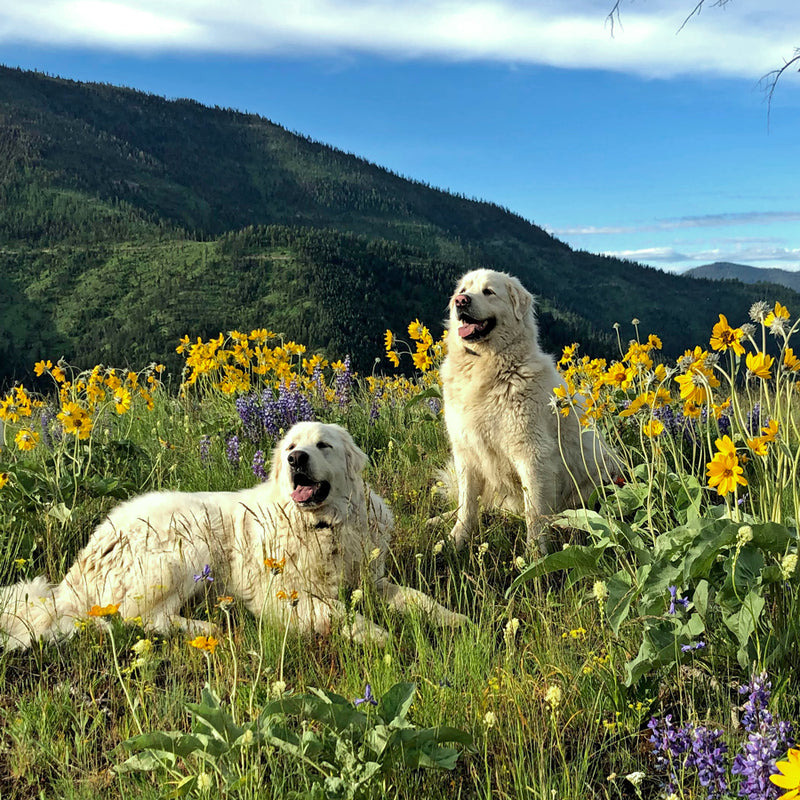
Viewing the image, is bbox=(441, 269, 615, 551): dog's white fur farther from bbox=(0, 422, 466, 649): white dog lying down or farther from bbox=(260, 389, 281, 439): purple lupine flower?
bbox=(260, 389, 281, 439): purple lupine flower

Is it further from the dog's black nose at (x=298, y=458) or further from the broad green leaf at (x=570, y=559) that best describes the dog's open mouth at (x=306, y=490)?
the broad green leaf at (x=570, y=559)

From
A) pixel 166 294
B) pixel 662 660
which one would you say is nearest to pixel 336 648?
pixel 662 660

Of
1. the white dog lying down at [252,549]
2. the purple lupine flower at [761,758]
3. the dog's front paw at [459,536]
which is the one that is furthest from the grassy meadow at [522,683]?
the dog's front paw at [459,536]

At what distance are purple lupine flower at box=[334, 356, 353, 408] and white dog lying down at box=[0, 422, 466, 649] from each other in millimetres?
2731

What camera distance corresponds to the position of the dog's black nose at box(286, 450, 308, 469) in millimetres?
3836

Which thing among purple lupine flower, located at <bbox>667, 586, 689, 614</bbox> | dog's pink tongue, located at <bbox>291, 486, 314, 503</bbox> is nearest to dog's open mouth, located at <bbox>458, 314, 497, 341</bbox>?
dog's pink tongue, located at <bbox>291, 486, 314, 503</bbox>

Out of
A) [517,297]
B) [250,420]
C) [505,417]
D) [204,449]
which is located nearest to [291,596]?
[505,417]

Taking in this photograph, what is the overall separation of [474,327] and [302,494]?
6.42ft

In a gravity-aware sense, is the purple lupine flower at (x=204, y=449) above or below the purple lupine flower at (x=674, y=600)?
above

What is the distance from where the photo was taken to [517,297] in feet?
17.1

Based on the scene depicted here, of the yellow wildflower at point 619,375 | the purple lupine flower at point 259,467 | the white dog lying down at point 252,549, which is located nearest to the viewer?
the yellow wildflower at point 619,375

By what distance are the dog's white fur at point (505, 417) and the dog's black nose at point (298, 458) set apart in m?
1.58

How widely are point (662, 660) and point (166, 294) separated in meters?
110

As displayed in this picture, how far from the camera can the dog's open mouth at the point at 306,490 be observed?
392 cm
